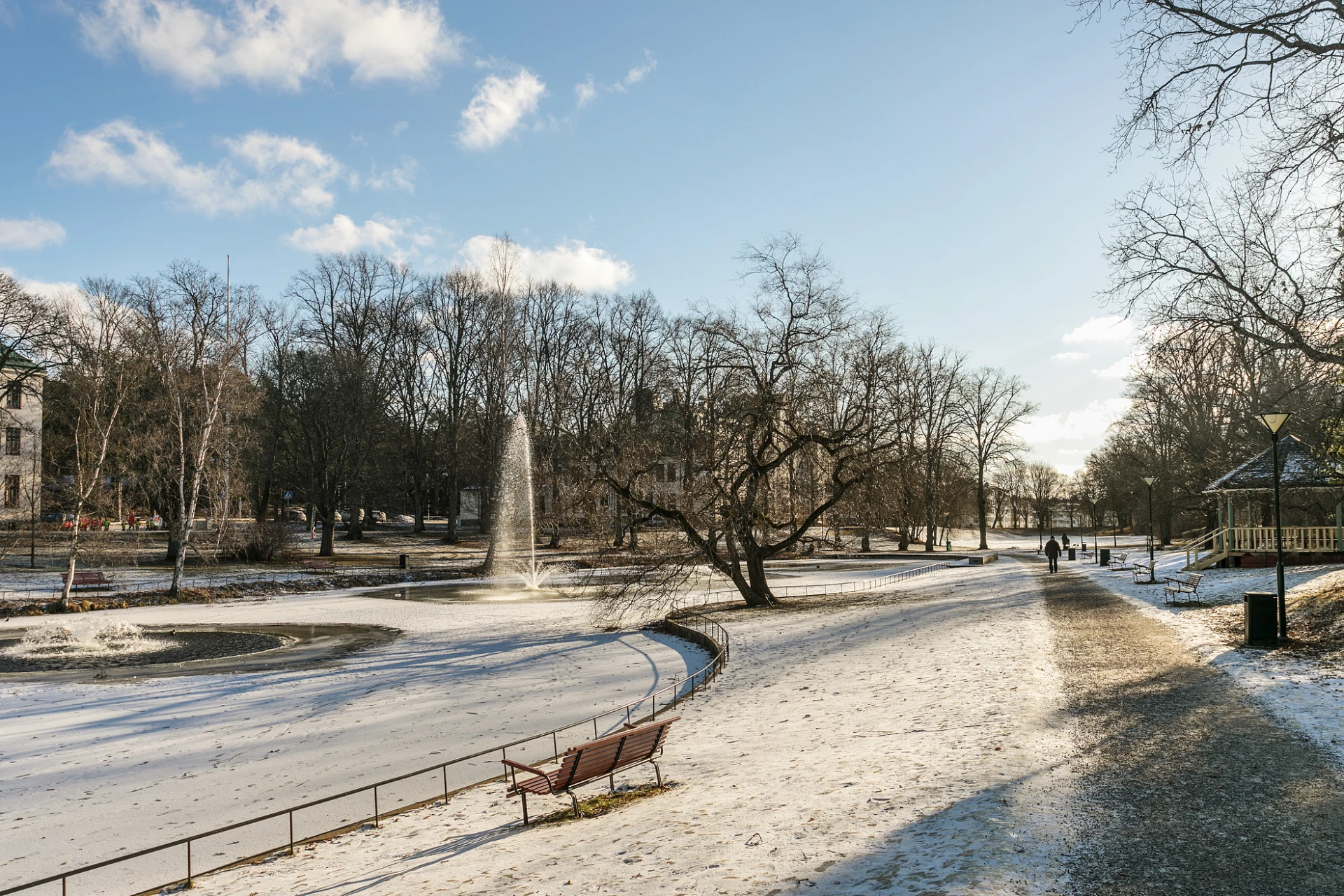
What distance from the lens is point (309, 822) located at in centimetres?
825

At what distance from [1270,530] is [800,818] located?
91.5 ft

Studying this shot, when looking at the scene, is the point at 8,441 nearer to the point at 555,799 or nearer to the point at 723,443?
the point at 723,443

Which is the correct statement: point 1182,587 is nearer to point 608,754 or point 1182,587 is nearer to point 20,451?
point 608,754

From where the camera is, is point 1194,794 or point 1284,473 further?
point 1284,473

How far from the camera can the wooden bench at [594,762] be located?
7.32 meters

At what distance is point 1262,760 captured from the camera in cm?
727

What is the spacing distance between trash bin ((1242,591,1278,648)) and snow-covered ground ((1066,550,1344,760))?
30 centimetres

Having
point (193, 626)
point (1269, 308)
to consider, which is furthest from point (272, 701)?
point (1269, 308)

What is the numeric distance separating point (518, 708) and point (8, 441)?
5003cm

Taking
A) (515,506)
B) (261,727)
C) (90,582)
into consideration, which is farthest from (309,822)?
(515,506)

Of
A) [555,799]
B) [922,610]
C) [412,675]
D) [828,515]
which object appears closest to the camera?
[555,799]

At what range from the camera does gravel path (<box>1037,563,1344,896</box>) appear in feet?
16.7

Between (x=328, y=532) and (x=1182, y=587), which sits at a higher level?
(x=328, y=532)

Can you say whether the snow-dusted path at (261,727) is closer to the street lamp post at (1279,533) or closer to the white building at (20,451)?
the street lamp post at (1279,533)
